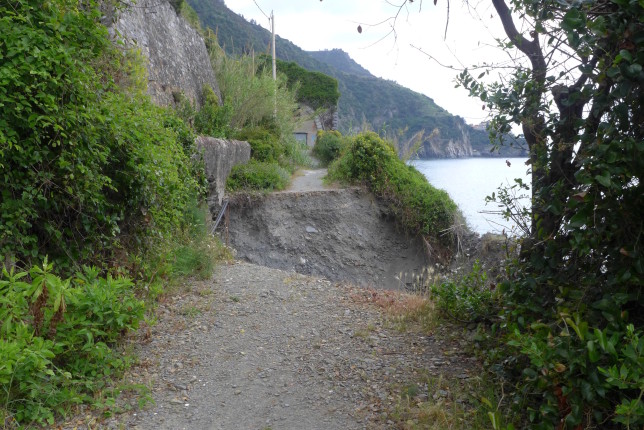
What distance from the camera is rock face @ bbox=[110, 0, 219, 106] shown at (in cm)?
1077

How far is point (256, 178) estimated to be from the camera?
507 inches

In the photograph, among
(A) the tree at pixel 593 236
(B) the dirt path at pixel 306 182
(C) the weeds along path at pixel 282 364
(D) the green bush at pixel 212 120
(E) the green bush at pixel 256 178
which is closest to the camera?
(A) the tree at pixel 593 236

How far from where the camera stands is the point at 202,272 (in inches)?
266

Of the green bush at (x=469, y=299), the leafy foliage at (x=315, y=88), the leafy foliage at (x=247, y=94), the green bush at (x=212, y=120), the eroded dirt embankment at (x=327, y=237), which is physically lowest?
the eroded dirt embankment at (x=327, y=237)

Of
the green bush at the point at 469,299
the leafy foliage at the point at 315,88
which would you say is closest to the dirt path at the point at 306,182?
the green bush at the point at 469,299

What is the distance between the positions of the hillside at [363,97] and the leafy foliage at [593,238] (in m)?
11.2

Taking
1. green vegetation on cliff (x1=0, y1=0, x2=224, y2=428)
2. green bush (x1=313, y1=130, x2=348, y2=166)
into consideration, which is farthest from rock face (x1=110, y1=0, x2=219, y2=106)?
green bush (x1=313, y1=130, x2=348, y2=166)

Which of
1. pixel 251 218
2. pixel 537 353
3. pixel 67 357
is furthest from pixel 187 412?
pixel 251 218

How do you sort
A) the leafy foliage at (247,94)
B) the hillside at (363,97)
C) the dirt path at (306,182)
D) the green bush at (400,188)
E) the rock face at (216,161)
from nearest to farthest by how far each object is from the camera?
the rock face at (216,161) < the green bush at (400,188) < the dirt path at (306,182) < the leafy foliage at (247,94) < the hillside at (363,97)

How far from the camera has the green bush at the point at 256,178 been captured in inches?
491

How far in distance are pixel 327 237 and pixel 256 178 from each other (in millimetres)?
2330

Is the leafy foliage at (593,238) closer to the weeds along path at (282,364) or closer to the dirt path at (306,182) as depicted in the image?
the weeds along path at (282,364)

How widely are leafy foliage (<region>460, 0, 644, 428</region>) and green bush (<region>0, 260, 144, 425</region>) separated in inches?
113

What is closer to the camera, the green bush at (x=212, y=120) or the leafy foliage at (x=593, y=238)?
the leafy foliage at (x=593, y=238)
